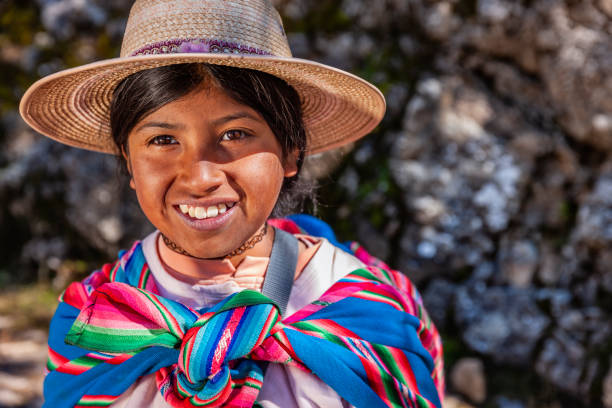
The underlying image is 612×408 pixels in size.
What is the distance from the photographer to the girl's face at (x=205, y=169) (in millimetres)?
1220

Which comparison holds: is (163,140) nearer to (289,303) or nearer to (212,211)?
(212,211)

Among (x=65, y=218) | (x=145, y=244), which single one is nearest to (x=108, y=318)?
(x=145, y=244)

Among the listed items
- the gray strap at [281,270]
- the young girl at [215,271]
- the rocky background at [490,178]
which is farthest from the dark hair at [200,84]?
the rocky background at [490,178]

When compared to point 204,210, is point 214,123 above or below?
above

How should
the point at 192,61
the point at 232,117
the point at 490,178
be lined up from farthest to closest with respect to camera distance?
the point at 490,178 < the point at 232,117 < the point at 192,61

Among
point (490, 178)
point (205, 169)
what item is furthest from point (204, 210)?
point (490, 178)

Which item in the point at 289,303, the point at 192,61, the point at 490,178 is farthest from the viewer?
the point at 490,178

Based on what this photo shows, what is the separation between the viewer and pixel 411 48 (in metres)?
3.27

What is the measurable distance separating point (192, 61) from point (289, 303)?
709 millimetres

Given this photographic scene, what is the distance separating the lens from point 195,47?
1.17 m

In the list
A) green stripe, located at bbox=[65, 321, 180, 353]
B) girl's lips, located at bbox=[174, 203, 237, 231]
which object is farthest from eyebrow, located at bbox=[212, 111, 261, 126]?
green stripe, located at bbox=[65, 321, 180, 353]

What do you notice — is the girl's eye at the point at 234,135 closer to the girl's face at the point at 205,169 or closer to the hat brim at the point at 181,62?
the girl's face at the point at 205,169

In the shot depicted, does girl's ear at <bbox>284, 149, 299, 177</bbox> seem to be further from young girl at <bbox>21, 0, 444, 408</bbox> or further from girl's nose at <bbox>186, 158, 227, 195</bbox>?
girl's nose at <bbox>186, 158, 227, 195</bbox>

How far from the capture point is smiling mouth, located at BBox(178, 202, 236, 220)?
1.27 meters
